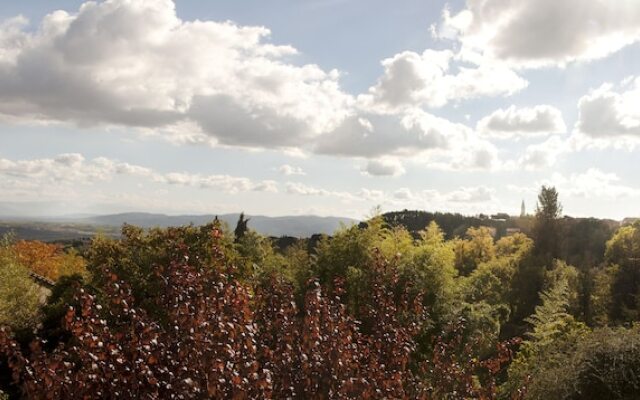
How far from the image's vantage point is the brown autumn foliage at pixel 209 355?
6211mm

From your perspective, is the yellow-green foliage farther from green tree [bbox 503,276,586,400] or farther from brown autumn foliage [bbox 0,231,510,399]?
green tree [bbox 503,276,586,400]

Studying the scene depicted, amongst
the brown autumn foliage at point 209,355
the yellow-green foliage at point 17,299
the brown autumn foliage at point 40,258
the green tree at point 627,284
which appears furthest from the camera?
the brown autumn foliage at point 40,258

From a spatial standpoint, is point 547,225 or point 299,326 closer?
point 299,326

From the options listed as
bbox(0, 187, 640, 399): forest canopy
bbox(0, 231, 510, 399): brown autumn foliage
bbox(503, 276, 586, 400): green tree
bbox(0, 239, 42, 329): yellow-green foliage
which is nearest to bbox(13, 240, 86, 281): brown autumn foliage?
bbox(0, 187, 640, 399): forest canopy

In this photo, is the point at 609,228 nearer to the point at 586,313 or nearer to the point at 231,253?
the point at 586,313

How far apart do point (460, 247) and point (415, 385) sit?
206 ft

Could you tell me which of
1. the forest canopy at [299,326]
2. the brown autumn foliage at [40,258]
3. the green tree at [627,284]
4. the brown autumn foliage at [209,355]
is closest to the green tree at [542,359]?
the forest canopy at [299,326]

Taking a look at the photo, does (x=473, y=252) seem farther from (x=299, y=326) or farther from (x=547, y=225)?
(x=299, y=326)

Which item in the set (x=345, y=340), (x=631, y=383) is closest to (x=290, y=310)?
(x=345, y=340)

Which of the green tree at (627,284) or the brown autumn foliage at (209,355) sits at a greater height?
the brown autumn foliage at (209,355)

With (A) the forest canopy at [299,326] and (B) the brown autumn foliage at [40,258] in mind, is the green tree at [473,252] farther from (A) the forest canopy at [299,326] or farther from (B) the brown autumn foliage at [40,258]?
(B) the brown autumn foliage at [40,258]

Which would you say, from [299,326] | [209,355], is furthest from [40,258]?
[209,355]

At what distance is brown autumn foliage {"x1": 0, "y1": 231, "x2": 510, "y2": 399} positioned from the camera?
621cm

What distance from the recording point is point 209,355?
251 inches
